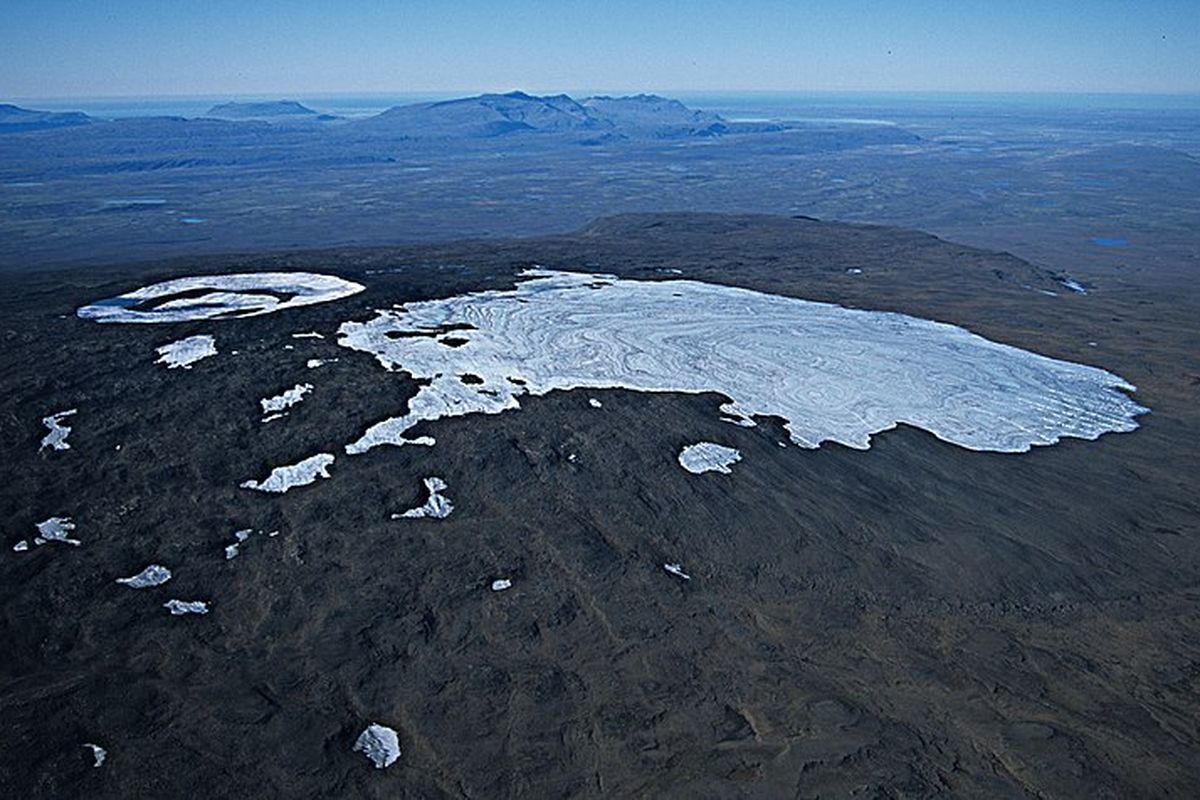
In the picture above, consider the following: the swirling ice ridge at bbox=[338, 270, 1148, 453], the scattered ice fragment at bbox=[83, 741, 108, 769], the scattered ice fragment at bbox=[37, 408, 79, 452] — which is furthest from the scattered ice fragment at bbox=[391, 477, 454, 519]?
the scattered ice fragment at bbox=[37, 408, 79, 452]

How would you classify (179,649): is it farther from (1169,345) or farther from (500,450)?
(1169,345)

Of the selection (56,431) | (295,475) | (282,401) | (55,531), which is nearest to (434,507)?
(295,475)

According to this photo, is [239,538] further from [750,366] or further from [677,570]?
[750,366]

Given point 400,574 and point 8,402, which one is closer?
point 400,574

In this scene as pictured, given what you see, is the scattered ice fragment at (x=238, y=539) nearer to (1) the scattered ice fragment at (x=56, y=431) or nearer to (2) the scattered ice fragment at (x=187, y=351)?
(1) the scattered ice fragment at (x=56, y=431)

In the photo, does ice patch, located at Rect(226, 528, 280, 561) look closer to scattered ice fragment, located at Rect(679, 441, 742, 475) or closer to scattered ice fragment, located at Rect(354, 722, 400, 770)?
scattered ice fragment, located at Rect(354, 722, 400, 770)

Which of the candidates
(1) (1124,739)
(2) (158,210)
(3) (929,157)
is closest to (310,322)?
(1) (1124,739)
